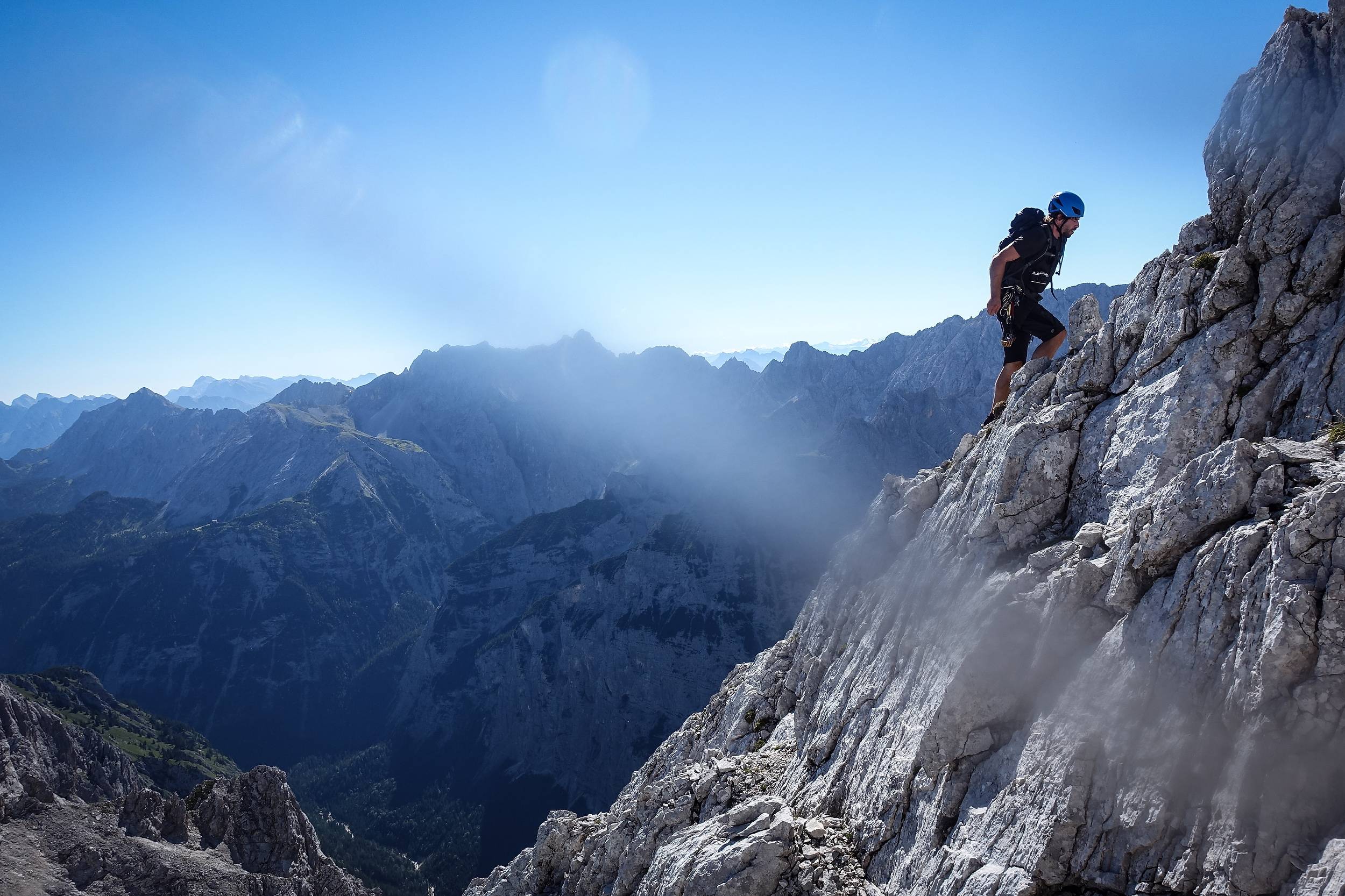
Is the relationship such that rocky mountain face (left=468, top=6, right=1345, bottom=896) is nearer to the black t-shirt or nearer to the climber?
the climber

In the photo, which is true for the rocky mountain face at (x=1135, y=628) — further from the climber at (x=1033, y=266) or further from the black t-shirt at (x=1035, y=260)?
the black t-shirt at (x=1035, y=260)

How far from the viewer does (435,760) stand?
16875cm

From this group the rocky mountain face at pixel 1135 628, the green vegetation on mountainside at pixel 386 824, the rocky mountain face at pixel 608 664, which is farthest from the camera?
the rocky mountain face at pixel 608 664

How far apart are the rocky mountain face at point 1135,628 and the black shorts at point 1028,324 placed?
82 centimetres

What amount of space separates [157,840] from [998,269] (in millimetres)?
76229

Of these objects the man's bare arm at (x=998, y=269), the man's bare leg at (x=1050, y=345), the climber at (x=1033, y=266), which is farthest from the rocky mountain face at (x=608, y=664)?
the man's bare arm at (x=998, y=269)

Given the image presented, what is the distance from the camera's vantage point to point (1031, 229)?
20672 mm

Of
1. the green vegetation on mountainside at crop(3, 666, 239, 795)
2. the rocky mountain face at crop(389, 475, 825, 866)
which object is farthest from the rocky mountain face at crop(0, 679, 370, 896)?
the rocky mountain face at crop(389, 475, 825, 866)

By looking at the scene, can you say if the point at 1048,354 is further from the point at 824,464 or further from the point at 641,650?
the point at 824,464

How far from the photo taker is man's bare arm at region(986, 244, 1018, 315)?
20.7m

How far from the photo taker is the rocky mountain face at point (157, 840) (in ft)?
171

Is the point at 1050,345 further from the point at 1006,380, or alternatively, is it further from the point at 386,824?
the point at 386,824

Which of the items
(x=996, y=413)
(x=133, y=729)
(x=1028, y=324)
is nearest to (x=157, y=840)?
(x=996, y=413)

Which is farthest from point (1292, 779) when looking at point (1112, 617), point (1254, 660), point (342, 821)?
point (342, 821)
